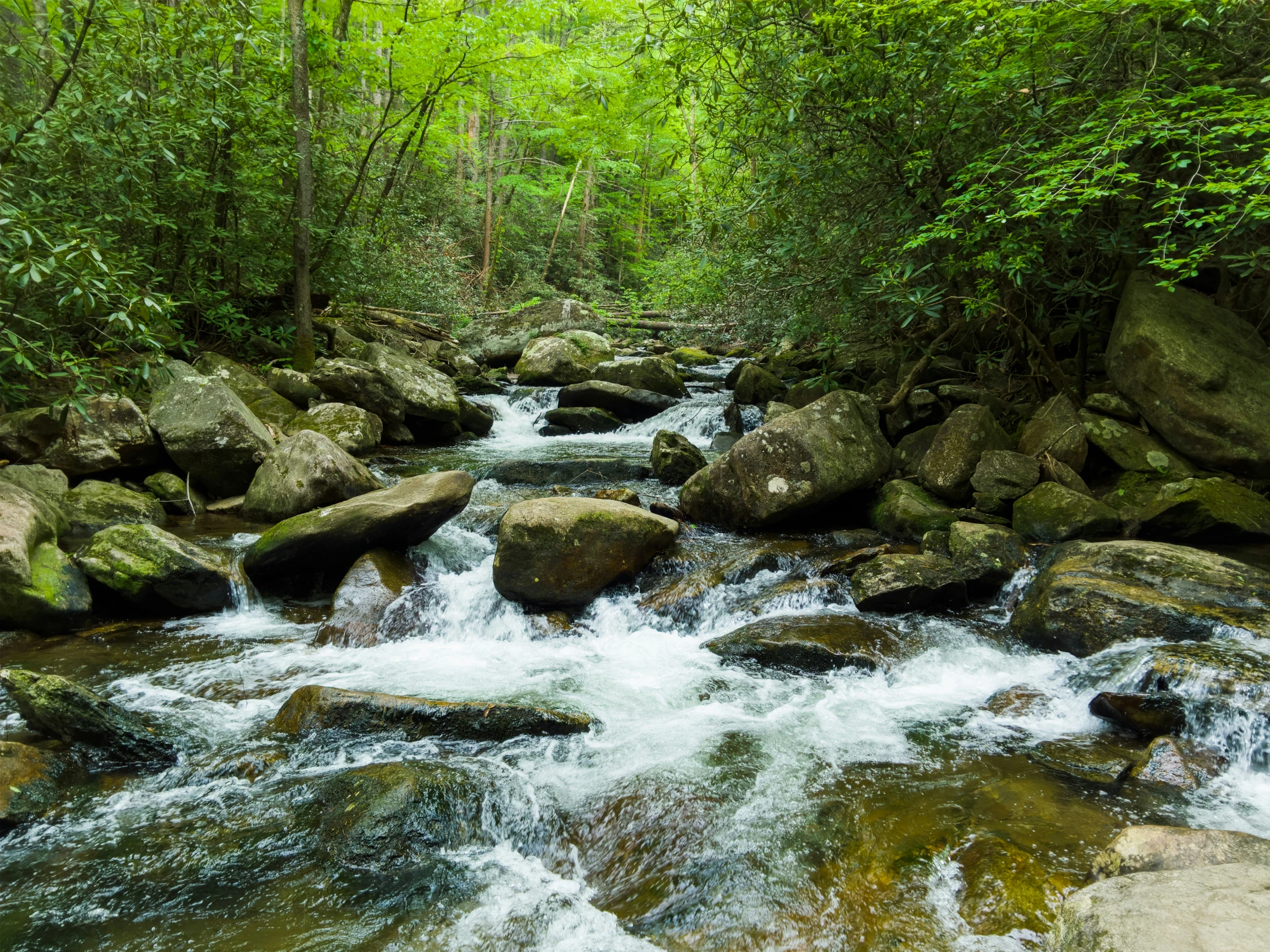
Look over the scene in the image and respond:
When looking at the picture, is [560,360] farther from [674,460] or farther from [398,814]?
[398,814]

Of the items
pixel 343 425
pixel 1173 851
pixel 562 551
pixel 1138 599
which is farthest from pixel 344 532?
pixel 1138 599

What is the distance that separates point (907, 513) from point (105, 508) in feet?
27.9

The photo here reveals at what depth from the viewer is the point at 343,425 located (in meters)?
10.2

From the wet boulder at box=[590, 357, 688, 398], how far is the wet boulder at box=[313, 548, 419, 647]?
8.33 metres

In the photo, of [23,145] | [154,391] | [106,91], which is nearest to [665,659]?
[23,145]

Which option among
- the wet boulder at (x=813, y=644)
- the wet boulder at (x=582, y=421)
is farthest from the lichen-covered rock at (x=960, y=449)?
the wet boulder at (x=582, y=421)

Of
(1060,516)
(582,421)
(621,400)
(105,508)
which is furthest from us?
(621,400)

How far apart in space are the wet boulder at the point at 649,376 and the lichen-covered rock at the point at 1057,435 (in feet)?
25.3

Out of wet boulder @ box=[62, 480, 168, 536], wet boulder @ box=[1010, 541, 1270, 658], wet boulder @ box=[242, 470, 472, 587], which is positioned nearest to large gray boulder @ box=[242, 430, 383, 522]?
wet boulder @ box=[242, 470, 472, 587]

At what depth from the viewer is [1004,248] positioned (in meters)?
5.84

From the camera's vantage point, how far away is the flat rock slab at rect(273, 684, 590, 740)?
13.8 ft

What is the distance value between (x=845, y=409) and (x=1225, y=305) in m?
4.22

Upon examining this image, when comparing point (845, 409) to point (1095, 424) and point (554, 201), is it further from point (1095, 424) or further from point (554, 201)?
point (554, 201)

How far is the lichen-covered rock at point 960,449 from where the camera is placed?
7547 millimetres
